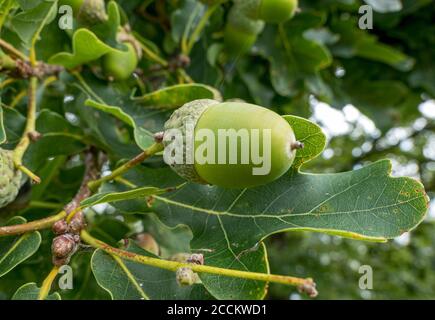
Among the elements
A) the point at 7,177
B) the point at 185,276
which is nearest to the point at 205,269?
the point at 185,276

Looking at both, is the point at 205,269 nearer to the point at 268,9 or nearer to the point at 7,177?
the point at 7,177

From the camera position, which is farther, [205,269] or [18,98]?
[18,98]

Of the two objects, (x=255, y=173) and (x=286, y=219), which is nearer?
(x=255, y=173)

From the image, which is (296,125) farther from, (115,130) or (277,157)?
(115,130)

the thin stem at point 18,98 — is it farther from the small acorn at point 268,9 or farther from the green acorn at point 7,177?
the small acorn at point 268,9

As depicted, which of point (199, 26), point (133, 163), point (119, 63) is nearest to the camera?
point (133, 163)

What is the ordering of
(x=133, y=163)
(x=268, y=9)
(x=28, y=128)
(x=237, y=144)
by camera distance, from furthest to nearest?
(x=268, y=9)
(x=28, y=128)
(x=133, y=163)
(x=237, y=144)

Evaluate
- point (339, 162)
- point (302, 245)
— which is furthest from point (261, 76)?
point (302, 245)

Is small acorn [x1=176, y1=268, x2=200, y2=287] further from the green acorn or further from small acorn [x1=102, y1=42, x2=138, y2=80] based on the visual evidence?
small acorn [x1=102, y1=42, x2=138, y2=80]
